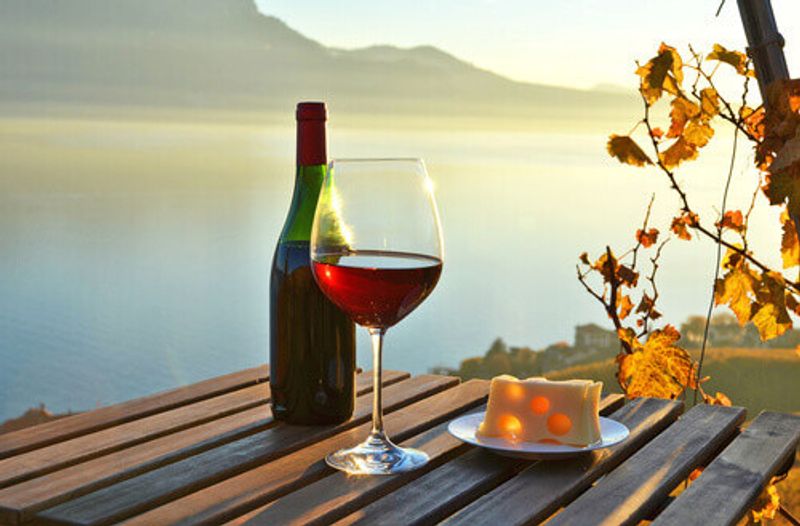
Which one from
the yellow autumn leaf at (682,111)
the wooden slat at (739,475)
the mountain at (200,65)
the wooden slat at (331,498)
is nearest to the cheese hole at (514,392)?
the wooden slat at (331,498)

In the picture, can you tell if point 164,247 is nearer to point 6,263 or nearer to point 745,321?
point 6,263

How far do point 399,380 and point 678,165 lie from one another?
96 cm

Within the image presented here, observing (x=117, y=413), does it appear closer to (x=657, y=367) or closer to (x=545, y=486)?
(x=545, y=486)

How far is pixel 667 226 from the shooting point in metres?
2.71

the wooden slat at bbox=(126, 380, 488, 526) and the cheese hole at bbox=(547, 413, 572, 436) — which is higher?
the cheese hole at bbox=(547, 413, 572, 436)

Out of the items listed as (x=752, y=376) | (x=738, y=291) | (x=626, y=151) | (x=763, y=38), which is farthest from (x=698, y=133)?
(x=752, y=376)

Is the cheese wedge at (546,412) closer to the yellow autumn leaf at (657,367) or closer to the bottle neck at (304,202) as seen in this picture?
the bottle neck at (304,202)

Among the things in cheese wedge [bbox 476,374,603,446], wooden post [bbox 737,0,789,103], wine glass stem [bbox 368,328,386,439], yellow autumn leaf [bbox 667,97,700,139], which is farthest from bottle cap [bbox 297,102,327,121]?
yellow autumn leaf [bbox 667,97,700,139]

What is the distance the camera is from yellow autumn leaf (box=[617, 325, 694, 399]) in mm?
2387

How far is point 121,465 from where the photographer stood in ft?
4.15

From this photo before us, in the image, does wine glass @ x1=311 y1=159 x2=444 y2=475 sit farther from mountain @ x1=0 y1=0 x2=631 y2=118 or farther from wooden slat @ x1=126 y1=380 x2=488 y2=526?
mountain @ x1=0 y1=0 x2=631 y2=118

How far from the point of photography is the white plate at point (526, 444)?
4.19 ft

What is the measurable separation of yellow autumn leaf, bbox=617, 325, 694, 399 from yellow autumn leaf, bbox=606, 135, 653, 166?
1.44 ft

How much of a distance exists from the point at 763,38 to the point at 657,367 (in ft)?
2.85
